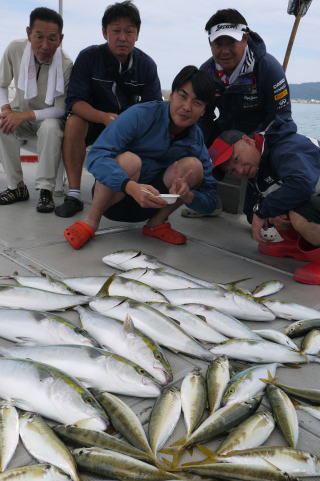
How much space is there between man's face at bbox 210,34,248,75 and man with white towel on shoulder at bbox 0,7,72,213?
1317 mm

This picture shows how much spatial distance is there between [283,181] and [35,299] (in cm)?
153

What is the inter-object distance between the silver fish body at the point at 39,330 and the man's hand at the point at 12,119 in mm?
2368

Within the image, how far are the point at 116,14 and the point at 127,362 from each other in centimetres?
287

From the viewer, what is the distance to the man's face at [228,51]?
3314mm

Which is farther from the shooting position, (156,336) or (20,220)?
(20,220)

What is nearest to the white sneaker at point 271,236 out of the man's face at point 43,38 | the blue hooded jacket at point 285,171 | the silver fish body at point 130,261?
the blue hooded jacket at point 285,171

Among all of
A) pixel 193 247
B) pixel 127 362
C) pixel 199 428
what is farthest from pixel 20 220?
pixel 199 428

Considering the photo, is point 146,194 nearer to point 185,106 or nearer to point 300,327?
point 185,106

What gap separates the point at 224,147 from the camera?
9.33ft

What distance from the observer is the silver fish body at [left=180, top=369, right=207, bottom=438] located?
139 cm

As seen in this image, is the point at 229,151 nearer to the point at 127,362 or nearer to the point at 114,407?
the point at 127,362

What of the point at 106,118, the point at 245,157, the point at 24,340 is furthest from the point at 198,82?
the point at 24,340

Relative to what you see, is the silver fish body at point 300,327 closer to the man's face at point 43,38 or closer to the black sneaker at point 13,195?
the black sneaker at point 13,195

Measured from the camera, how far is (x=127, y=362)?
154cm
